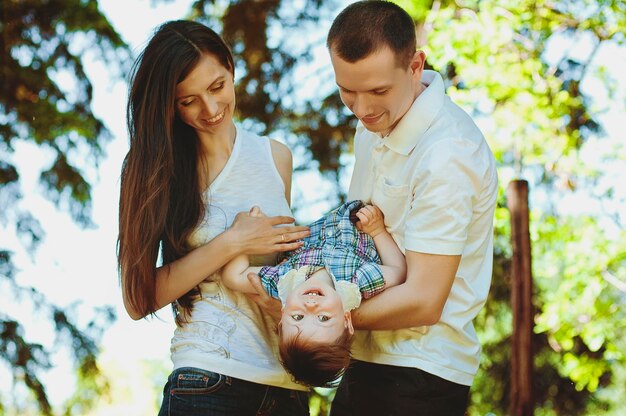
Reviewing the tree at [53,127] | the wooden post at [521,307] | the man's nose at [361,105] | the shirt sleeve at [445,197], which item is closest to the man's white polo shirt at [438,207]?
the shirt sleeve at [445,197]

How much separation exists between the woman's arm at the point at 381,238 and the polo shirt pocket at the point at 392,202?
0.02m

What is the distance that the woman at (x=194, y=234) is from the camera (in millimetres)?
2348

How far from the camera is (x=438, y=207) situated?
218cm

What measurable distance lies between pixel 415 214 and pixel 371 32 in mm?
486

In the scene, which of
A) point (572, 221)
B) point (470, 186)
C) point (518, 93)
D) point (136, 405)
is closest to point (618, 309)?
point (572, 221)

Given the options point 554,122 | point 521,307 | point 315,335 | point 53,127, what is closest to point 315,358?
point 315,335

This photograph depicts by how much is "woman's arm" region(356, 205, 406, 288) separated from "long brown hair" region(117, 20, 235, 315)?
0.48 metres

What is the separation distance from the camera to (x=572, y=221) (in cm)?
646

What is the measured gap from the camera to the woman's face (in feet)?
7.94

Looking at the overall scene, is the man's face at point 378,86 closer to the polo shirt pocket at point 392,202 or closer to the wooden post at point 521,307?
the polo shirt pocket at point 392,202

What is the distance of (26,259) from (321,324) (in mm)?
5299

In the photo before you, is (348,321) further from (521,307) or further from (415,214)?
(521,307)

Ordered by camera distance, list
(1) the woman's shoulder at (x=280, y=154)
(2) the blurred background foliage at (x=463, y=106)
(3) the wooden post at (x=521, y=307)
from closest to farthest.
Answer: (1) the woman's shoulder at (x=280, y=154)
(3) the wooden post at (x=521, y=307)
(2) the blurred background foliage at (x=463, y=106)

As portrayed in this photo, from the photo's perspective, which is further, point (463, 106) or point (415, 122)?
point (463, 106)
